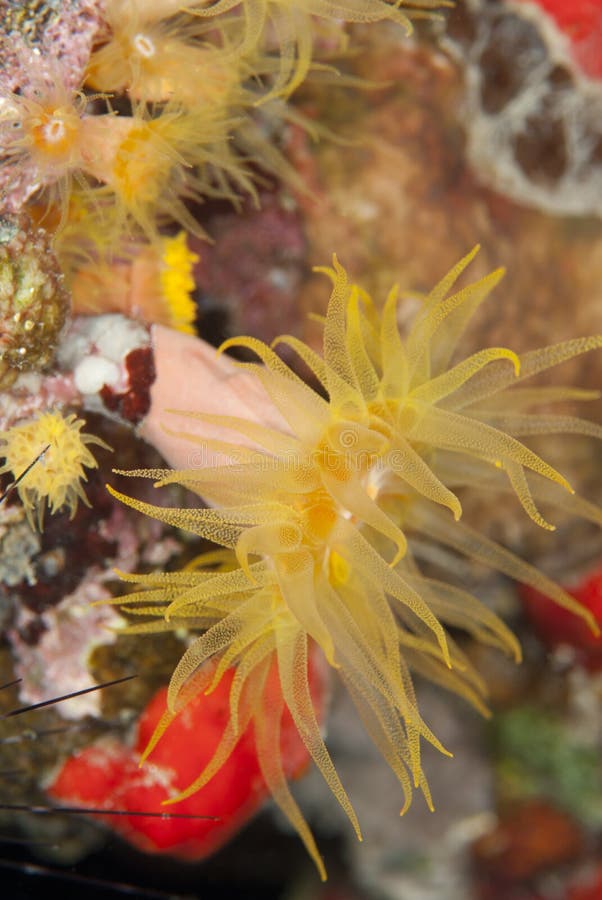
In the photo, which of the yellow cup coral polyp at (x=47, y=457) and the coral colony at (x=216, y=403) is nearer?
the coral colony at (x=216, y=403)

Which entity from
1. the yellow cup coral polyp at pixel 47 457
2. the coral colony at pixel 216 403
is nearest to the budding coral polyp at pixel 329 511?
the coral colony at pixel 216 403

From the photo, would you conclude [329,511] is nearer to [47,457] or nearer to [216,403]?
[216,403]

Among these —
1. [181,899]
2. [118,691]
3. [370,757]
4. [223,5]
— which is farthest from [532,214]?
[181,899]

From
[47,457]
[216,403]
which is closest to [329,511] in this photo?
[216,403]

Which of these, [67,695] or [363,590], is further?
[67,695]

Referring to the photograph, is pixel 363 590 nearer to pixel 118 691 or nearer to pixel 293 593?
pixel 293 593

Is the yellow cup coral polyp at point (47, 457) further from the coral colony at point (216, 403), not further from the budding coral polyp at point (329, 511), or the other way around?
the budding coral polyp at point (329, 511)

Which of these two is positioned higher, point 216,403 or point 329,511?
point 216,403
